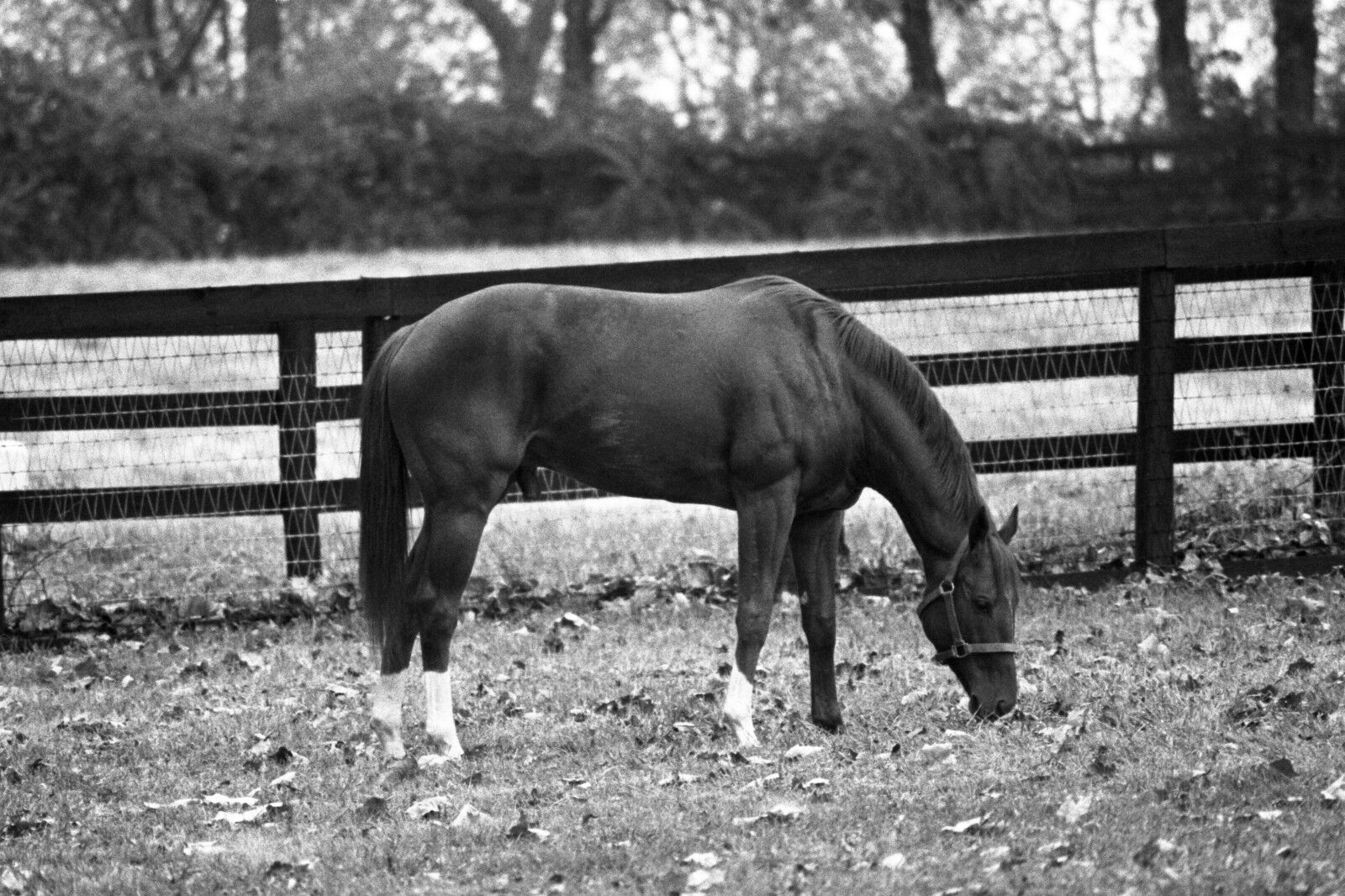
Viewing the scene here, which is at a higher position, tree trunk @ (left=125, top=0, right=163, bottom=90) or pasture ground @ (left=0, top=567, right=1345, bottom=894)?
tree trunk @ (left=125, top=0, right=163, bottom=90)

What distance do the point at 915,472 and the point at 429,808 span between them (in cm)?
218

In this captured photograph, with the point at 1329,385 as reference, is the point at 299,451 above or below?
below

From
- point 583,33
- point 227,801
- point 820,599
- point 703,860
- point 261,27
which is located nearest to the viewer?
point 703,860

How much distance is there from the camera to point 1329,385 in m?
8.48

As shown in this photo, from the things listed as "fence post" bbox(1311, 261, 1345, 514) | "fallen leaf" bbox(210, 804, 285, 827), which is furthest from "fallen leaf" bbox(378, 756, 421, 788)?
"fence post" bbox(1311, 261, 1345, 514)

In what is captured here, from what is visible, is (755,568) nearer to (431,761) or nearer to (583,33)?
(431,761)

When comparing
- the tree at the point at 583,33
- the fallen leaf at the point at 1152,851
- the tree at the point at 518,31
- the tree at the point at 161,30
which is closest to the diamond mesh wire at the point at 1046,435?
the fallen leaf at the point at 1152,851

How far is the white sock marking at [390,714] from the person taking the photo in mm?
5594

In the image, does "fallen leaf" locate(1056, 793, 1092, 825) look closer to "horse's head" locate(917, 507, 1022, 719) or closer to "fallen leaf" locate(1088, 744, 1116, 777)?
"fallen leaf" locate(1088, 744, 1116, 777)

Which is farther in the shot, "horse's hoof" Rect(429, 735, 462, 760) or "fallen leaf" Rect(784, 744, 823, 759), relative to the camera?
"horse's hoof" Rect(429, 735, 462, 760)

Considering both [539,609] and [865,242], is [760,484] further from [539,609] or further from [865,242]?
[865,242]

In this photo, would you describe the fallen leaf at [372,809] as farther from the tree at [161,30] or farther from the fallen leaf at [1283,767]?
the tree at [161,30]

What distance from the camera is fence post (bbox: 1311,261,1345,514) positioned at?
27.8 feet

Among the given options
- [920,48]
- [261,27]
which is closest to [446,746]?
[920,48]
